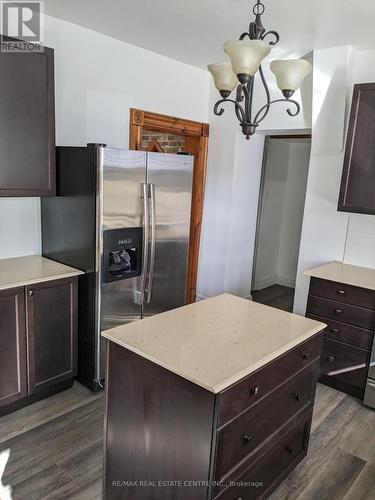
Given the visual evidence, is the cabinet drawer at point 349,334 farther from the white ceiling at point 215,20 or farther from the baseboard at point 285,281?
the baseboard at point 285,281

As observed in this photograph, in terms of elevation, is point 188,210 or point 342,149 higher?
point 342,149

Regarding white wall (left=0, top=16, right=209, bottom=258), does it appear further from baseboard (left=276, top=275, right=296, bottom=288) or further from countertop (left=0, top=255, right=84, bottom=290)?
baseboard (left=276, top=275, right=296, bottom=288)

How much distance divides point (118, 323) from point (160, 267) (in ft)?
1.84

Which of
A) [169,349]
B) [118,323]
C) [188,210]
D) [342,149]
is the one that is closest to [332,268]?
[342,149]

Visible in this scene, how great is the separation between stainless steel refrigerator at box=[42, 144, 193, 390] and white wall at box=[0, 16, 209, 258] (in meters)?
0.22

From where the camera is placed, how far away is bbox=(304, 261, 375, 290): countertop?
113 inches

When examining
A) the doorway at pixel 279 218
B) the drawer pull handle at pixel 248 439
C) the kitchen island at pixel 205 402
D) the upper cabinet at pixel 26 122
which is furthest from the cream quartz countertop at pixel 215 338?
the doorway at pixel 279 218

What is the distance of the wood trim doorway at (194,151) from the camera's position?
3.72m

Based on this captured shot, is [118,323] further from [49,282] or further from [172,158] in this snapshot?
[172,158]

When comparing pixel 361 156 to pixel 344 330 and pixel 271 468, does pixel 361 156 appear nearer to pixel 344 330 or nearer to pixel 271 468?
pixel 344 330

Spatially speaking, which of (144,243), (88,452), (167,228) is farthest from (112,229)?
(88,452)

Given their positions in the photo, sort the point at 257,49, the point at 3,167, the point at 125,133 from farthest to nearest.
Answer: the point at 125,133
the point at 3,167
the point at 257,49

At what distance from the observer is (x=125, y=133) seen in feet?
11.3

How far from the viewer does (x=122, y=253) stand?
2.86 metres
